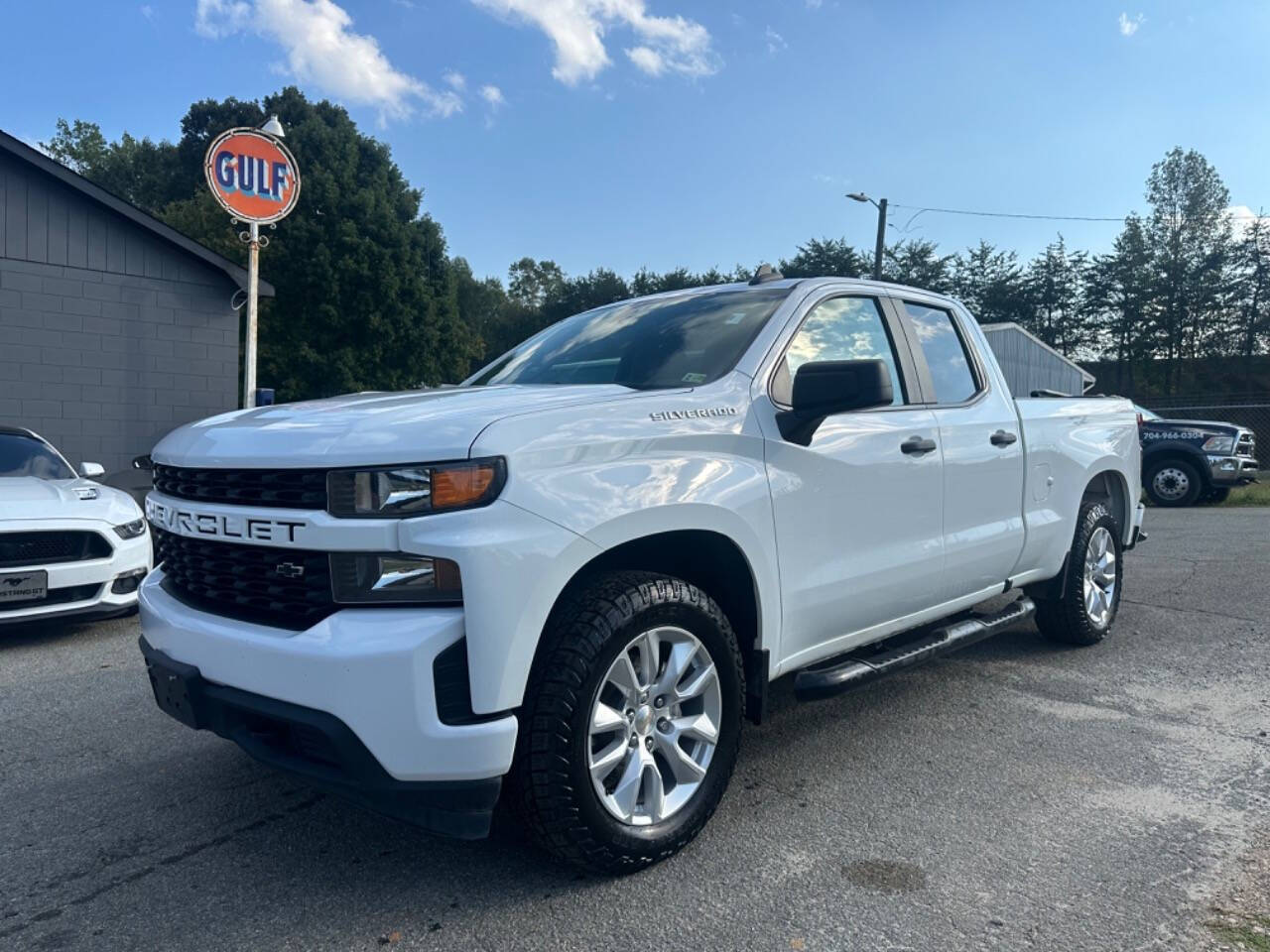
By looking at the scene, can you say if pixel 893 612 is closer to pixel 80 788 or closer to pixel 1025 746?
pixel 1025 746

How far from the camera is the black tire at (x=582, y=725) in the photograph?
2.48 m

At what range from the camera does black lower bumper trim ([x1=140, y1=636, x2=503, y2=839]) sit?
2355 mm

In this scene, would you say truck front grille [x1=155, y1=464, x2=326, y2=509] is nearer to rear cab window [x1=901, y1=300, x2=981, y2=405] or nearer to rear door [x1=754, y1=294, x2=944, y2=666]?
rear door [x1=754, y1=294, x2=944, y2=666]

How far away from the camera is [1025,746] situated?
3834 millimetres

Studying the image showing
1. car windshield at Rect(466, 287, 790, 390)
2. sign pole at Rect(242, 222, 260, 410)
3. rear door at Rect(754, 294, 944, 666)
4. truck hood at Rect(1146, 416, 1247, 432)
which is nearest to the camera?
rear door at Rect(754, 294, 944, 666)

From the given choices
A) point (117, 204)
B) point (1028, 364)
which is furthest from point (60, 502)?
point (1028, 364)

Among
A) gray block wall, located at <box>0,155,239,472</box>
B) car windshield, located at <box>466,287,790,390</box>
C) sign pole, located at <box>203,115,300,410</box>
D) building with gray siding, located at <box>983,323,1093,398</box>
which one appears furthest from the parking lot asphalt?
building with gray siding, located at <box>983,323,1093,398</box>

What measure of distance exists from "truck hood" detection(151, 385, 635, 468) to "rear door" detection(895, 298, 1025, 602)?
1.72 meters

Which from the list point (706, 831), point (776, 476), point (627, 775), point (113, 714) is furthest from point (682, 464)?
point (113, 714)

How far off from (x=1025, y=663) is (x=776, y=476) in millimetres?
2776

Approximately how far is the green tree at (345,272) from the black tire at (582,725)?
31.3 metres

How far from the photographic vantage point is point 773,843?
117 inches

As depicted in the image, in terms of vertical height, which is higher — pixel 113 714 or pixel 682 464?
pixel 682 464

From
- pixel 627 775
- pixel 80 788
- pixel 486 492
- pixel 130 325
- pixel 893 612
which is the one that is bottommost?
pixel 80 788
